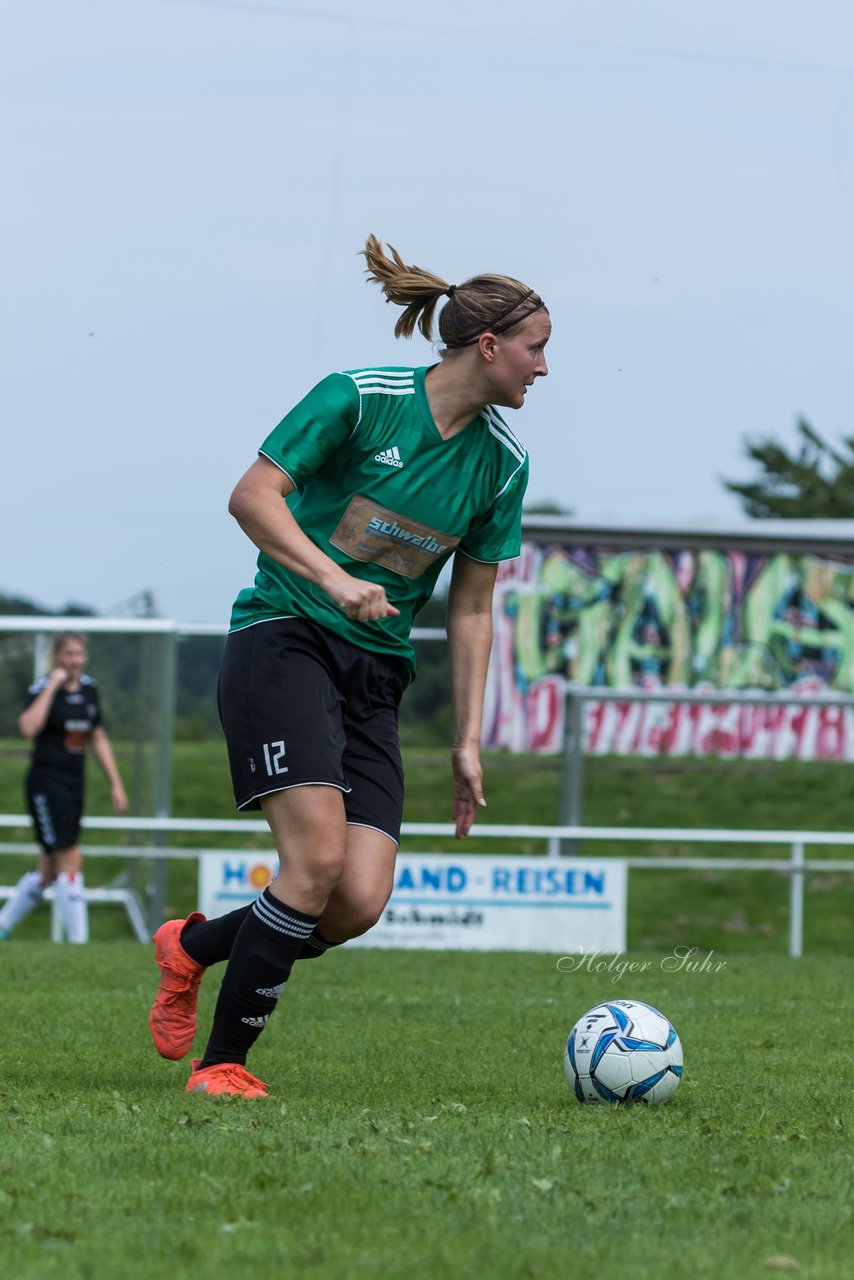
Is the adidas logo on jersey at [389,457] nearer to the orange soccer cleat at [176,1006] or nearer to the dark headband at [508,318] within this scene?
the dark headband at [508,318]

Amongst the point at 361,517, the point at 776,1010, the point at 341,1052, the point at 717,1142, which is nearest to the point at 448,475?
the point at 361,517

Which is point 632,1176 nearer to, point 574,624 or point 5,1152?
point 5,1152

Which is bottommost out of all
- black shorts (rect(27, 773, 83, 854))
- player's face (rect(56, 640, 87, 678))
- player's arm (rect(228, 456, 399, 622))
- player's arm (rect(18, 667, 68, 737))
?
black shorts (rect(27, 773, 83, 854))

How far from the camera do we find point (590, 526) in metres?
25.3

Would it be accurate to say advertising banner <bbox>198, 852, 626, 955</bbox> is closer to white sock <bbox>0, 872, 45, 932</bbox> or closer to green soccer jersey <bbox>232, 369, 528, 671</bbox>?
white sock <bbox>0, 872, 45, 932</bbox>

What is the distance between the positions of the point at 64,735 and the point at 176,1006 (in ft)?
27.3

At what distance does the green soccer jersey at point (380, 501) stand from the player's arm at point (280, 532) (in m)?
0.21

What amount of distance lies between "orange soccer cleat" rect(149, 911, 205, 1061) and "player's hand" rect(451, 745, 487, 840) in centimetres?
89

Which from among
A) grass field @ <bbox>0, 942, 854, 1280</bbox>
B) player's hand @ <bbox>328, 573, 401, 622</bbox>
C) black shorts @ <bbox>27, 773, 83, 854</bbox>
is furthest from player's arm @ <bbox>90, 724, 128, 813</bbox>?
player's hand @ <bbox>328, 573, 401, 622</bbox>

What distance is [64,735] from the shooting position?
43.4 feet

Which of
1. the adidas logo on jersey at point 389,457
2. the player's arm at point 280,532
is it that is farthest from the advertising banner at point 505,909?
the player's arm at point 280,532

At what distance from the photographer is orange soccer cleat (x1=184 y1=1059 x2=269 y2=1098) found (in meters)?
4.81

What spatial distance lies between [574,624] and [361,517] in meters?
20.4

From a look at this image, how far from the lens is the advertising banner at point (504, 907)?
528 inches
